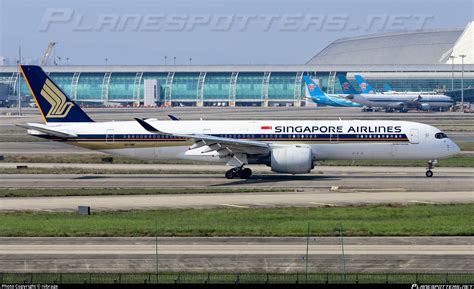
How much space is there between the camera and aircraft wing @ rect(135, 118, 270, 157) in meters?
62.9

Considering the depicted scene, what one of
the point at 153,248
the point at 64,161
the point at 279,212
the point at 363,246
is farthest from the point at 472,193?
the point at 64,161

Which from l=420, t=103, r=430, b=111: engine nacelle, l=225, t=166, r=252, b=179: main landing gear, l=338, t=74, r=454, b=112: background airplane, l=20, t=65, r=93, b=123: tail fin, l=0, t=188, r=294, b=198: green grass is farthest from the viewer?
l=420, t=103, r=430, b=111: engine nacelle

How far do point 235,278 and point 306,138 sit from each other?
117 ft

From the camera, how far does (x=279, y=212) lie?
47.5m

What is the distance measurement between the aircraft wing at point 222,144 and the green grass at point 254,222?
14705 millimetres

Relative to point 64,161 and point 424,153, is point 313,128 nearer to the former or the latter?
point 424,153

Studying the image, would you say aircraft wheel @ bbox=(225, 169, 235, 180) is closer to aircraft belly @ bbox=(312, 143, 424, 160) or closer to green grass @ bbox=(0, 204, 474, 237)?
aircraft belly @ bbox=(312, 143, 424, 160)

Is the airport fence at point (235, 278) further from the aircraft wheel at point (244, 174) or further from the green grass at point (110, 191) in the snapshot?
the aircraft wheel at point (244, 174)

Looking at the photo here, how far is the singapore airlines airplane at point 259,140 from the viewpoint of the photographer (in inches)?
2525

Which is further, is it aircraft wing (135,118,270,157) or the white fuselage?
the white fuselage

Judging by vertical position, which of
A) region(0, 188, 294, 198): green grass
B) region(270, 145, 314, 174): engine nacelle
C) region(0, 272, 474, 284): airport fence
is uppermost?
region(270, 145, 314, 174): engine nacelle

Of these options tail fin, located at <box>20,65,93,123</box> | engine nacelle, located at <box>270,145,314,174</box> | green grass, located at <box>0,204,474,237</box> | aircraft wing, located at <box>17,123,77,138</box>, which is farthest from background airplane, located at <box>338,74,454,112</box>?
green grass, located at <box>0,204,474,237</box>

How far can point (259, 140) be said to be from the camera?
66.2 m

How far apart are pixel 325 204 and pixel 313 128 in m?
15.9
